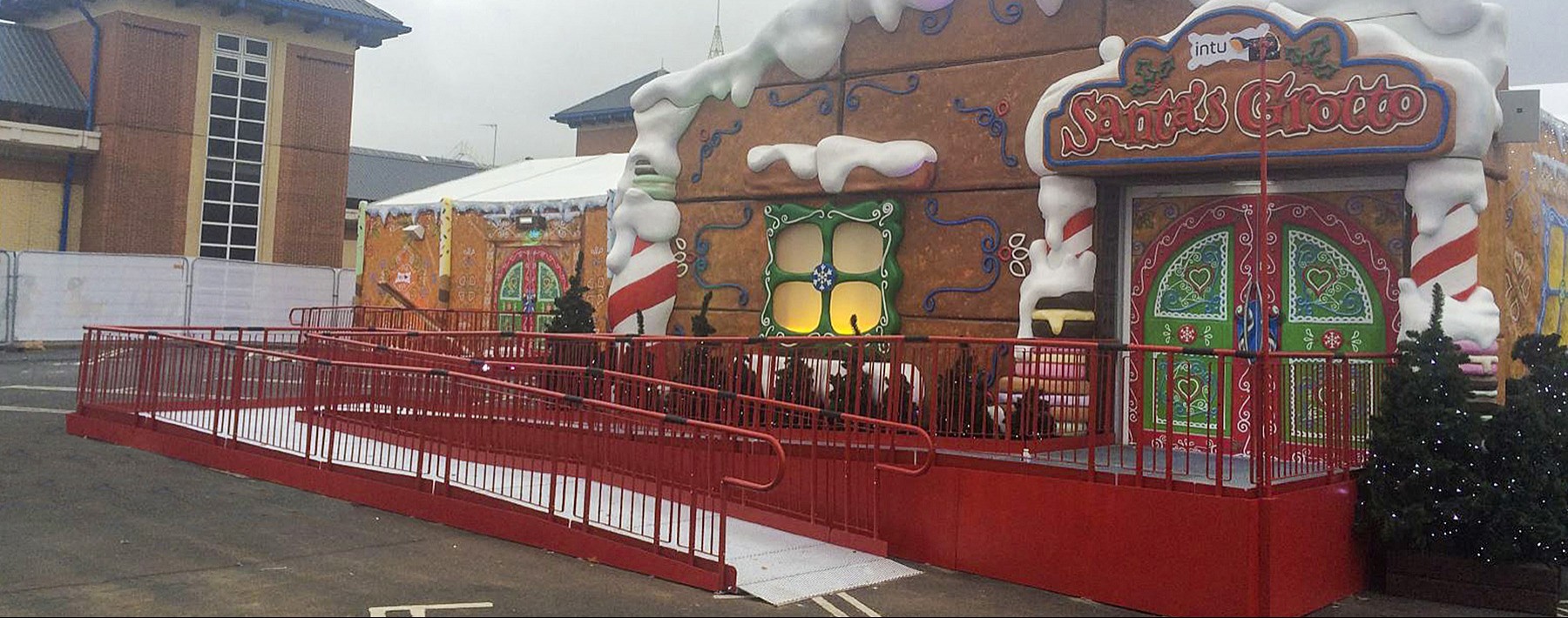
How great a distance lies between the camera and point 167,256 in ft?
94.0

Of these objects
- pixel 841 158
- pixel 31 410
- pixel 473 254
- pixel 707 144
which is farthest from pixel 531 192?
pixel 841 158

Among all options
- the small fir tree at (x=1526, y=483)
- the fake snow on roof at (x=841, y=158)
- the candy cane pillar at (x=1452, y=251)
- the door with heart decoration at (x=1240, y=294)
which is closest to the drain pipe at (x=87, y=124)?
the fake snow on roof at (x=841, y=158)

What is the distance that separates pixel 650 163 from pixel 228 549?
24.2 feet

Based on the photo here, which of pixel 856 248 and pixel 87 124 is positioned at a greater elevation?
pixel 87 124

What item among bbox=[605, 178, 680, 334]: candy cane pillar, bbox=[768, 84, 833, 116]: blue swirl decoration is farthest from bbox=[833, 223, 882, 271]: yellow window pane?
bbox=[605, 178, 680, 334]: candy cane pillar

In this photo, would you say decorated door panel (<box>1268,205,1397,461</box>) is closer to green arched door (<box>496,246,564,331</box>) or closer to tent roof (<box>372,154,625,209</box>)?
tent roof (<box>372,154,625,209</box>)

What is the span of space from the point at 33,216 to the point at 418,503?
94.2 feet

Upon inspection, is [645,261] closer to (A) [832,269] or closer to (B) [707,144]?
(B) [707,144]

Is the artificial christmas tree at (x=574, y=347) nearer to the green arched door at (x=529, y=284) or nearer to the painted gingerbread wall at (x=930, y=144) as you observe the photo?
the painted gingerbread wall at (x=930, y=144)

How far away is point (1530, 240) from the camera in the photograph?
10.6 meters

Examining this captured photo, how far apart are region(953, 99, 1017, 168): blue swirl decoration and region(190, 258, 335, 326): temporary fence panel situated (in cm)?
Result: 2300

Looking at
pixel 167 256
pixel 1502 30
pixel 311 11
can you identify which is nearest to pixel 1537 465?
pixel 1502 30

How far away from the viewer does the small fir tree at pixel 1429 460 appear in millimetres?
8289

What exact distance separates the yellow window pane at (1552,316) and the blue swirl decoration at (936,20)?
20.4ft
